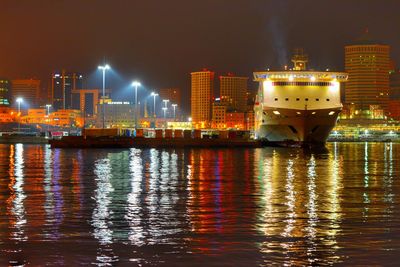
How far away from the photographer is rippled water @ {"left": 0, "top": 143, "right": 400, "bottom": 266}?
14.4m

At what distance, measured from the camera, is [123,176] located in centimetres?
3406

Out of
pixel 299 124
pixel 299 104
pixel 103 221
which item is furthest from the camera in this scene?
pixel 299 104

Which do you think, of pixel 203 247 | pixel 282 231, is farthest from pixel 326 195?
pixel 203 247

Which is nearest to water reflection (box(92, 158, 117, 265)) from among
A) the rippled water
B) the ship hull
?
the rippled water

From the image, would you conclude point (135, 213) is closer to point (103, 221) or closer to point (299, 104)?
point (103, 221)

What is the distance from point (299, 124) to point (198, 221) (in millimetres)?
62583

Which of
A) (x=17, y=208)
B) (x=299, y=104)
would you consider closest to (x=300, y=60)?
(x=299, y=104)

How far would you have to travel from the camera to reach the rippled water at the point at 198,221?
14367 millimetres

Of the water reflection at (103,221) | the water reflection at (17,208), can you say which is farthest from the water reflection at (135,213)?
the water reflection at (17,208)

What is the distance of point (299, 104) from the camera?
267 feet

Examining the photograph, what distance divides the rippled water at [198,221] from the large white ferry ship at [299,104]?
1883 inches

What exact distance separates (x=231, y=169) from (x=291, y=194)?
1462 cm

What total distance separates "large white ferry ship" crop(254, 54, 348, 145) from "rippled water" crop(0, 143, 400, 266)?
157ft

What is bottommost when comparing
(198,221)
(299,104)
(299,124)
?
(198,221)
